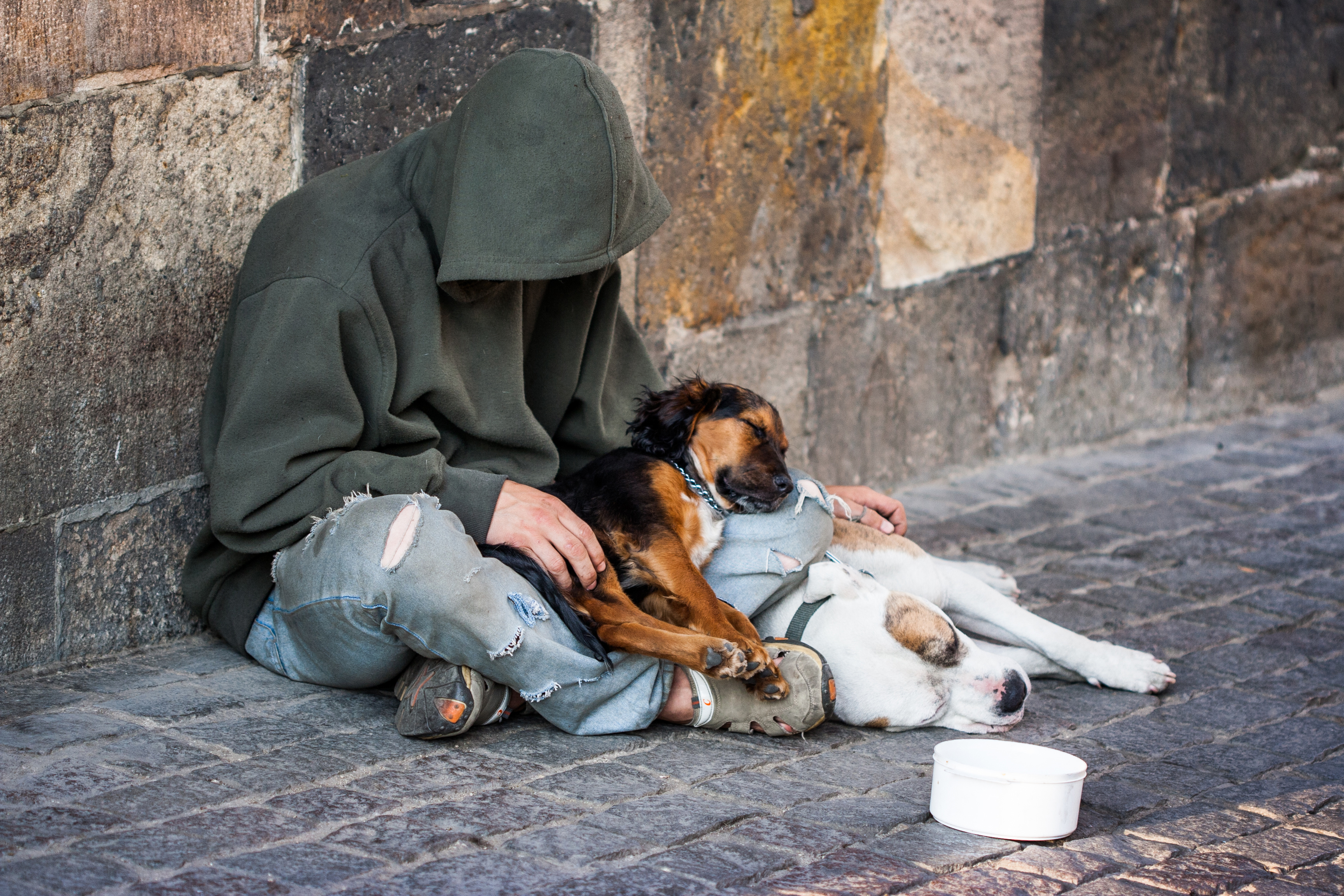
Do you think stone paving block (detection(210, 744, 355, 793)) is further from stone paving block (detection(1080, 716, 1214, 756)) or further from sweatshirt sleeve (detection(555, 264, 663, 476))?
stone paving block (detection(1080, 716, 1214, 756))

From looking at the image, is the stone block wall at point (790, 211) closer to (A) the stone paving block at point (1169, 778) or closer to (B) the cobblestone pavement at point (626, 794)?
(B) the cobblestone pavement at point (626, 794)

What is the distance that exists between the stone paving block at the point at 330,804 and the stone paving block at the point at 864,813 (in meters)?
0.74

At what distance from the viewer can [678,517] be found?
3.04 meters

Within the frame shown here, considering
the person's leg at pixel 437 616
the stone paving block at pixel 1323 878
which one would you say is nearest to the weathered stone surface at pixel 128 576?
the person's leg at pixel 437 616

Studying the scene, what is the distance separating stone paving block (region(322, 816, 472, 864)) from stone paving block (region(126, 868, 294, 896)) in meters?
0.16

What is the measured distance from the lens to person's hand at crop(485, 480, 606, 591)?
2.82 meters

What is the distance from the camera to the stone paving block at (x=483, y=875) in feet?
7.04

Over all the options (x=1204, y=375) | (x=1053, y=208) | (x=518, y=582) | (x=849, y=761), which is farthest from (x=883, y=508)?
(x=1204, y=375)

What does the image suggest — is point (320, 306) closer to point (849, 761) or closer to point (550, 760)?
point (550, 760)

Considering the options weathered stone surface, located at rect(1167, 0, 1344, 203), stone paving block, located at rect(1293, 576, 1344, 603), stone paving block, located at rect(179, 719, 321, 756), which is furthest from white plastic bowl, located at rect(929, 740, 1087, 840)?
weathered stone surface, located at rect(1167, 0, 1344, 203)

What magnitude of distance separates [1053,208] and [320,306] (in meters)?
3.87

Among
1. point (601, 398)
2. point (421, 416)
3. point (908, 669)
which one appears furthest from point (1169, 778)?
point (421, 416)

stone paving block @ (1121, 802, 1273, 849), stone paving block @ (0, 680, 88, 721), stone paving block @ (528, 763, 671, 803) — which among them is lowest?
stone paving block @ (0, 680, 88, 721)

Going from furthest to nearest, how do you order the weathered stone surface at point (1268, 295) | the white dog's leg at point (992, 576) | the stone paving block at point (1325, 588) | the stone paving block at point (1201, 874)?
the weathered stone surface at point (1268, 295), the stone paving block at point (1325, 588), the white dog's leg at point (992, 576), the stone paving block at point (1201, 874)
